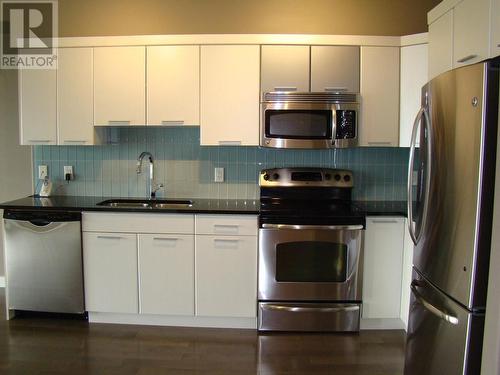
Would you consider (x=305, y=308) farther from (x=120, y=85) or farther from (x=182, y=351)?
(x=120, y=85)

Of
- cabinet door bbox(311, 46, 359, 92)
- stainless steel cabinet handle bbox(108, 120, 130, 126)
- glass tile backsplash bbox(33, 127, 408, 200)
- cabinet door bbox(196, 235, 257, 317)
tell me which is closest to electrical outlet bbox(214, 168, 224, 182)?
glass tile backsplash bbox(33, 127, 408, 200)

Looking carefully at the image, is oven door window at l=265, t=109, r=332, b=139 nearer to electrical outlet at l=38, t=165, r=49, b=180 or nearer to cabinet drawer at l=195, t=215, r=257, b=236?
cabinet drawer at l=195, t=215, r=257, b=236

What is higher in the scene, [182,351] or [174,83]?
[174,83]

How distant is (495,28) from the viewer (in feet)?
6.11

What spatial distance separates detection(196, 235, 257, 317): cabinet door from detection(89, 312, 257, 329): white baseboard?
0.10m

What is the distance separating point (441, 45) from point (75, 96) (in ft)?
8.72

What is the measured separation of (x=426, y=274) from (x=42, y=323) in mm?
2738

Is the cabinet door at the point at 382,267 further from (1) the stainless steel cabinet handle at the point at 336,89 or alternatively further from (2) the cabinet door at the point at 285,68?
(2) the cabinet door at the point at 285,68

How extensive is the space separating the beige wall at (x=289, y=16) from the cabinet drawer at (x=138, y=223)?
1.61m

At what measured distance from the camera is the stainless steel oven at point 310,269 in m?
Answer: 2.88

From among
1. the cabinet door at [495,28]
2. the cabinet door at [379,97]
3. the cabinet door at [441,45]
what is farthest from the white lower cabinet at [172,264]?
the cabinet door at [495,28]

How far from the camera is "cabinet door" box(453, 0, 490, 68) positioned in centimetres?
197

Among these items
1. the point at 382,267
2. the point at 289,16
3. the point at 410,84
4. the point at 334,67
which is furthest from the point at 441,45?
the point at 382,267

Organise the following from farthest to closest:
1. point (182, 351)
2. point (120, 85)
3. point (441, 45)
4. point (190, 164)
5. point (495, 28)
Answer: point (190, 164) < point (120, 85) < point (182, 351) < point (441, 45) < point (495, 28)
